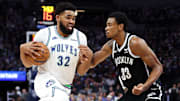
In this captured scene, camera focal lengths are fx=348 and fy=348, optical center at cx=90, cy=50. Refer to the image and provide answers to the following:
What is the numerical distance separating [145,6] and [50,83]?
23.1 meters

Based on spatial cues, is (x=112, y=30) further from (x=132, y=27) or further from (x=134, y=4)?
(x=134, y=4)

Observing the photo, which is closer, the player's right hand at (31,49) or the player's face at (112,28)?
the player's right hand at (31,49)

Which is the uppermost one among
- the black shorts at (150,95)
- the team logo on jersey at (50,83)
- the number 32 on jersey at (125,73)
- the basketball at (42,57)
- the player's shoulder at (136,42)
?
the player's shoulder at (136,42)

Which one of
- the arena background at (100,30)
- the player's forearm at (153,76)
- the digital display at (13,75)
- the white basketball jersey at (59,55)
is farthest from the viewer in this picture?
the arena background at (100,30)

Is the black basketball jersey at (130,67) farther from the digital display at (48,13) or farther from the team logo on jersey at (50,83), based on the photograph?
the digital display at (48,13)

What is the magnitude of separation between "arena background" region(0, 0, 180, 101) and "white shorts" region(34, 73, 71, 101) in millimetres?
11833

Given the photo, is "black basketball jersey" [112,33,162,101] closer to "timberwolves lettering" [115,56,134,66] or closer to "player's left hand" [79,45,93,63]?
"timberwolves lettering" [115,56,134,66]

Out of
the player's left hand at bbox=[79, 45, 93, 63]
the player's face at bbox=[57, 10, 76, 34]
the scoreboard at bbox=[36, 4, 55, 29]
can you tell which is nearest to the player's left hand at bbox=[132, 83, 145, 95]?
the player's left hand at bbox=[79, 45, 93, 63]

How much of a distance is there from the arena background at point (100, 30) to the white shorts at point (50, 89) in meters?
11.8

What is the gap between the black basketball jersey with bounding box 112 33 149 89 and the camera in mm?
5023

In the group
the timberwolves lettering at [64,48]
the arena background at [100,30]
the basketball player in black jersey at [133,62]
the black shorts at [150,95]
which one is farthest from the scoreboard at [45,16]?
the black shorts at [150,95]

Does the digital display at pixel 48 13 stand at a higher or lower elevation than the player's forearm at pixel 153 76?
higher

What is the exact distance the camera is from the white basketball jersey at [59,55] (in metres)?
4.81

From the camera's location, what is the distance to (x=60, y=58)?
482cm
